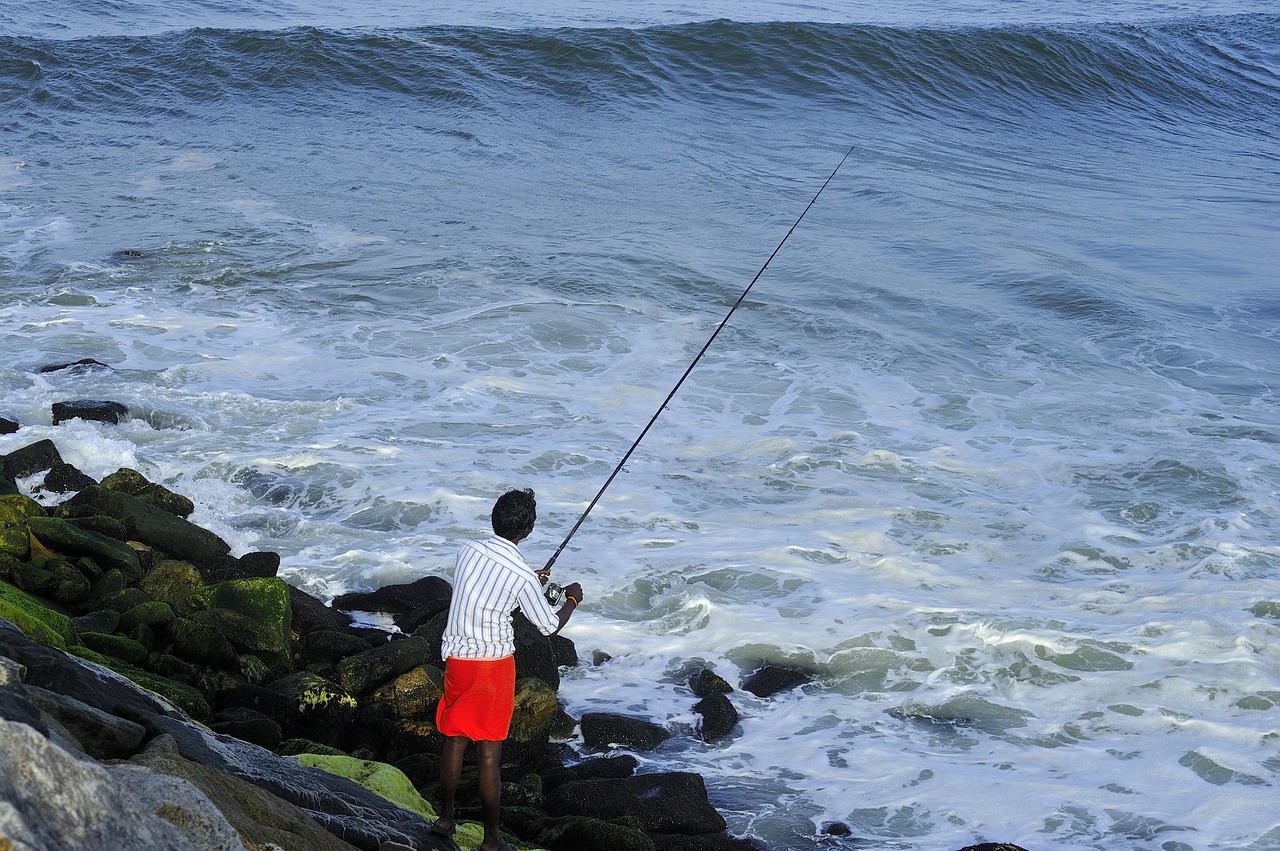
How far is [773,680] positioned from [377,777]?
2158 mm

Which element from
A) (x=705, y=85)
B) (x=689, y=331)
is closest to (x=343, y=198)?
(x=689, y=331)

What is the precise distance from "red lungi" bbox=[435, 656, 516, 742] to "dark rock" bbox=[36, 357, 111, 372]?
20.1ft

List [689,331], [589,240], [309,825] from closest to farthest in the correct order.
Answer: [309,825], [689,331], [589,240]

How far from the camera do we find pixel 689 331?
1024 centimetres

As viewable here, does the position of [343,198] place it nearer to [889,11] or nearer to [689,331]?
[689,331]

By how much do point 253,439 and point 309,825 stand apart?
16.6ft

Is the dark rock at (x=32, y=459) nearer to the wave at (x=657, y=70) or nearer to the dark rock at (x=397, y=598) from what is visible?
the dark rock at (x=397, y=598)

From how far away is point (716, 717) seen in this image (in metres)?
4.98

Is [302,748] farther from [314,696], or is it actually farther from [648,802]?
[648,802]

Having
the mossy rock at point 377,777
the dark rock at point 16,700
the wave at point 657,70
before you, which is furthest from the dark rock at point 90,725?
the wave at point 657,70

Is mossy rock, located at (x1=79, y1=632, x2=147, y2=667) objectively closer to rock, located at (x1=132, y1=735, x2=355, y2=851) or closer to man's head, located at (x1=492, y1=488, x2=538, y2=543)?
rock, located at (x1=132, y1=735, x2=355, y2=851)

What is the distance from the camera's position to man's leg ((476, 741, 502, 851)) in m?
3.50

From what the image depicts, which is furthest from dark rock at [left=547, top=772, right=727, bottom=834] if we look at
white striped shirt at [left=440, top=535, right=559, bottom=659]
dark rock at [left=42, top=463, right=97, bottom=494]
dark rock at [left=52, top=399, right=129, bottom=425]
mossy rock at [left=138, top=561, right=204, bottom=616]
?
dark rock at [left=52, top=399, right=129, bottom=425]

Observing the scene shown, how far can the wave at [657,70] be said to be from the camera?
19.1 m
